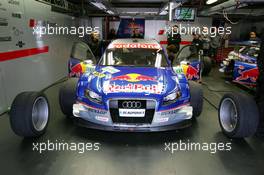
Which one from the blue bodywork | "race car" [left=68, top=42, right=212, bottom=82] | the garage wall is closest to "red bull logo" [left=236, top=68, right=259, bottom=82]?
"race car" [left=68, top=42, right=212, bottom=82]

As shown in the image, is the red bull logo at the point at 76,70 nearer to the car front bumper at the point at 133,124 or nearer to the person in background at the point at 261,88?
the car front bumper at the point at 133,124

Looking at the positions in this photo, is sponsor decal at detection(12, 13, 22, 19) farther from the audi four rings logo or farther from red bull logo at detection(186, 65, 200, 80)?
red bull logo at detection(186, 65, 200, 80)

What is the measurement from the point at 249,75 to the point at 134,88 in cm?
434

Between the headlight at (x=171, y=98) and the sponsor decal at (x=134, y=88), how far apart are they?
0.13 meters

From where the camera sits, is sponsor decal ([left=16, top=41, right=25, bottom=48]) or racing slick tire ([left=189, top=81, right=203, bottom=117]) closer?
racing slick tire ([left=189, top=81, right=203, bottom=117])

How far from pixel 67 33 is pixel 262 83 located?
692 cm

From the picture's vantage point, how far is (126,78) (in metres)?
3.31

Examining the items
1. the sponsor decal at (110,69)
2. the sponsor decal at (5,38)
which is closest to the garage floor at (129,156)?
the sponsor decal at (110,69)

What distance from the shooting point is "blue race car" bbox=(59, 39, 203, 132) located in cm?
296

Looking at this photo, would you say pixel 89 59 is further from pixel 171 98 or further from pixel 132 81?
pixel 171 98

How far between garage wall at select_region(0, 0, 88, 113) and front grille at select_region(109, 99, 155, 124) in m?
2.59

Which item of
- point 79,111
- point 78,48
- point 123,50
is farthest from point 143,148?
point 78,48
